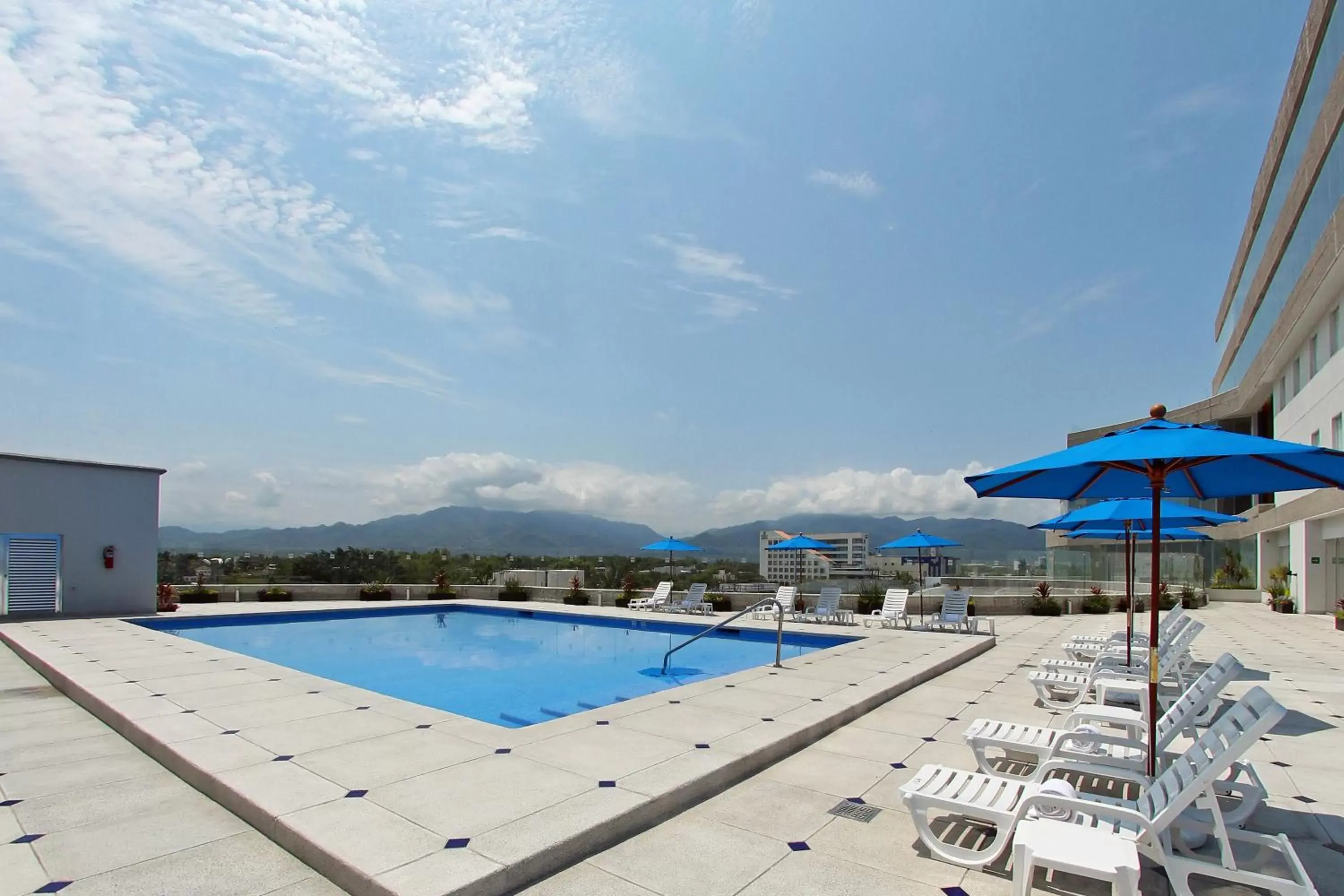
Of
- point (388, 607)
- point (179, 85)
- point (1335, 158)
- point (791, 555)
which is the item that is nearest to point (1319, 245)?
point (1335, 158)

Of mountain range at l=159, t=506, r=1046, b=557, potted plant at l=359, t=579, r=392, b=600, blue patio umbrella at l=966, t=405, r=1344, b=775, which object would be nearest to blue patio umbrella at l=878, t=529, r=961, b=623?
blue patio umbrella at l=966, t=405, r=1344, b=775

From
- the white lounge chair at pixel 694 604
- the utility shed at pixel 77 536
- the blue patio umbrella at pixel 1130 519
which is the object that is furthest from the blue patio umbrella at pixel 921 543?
the utility shed at pixel 77 536

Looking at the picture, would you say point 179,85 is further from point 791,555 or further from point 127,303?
point 791,555

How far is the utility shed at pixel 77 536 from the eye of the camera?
14.7m

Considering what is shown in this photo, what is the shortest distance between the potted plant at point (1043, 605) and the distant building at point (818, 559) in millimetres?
4457

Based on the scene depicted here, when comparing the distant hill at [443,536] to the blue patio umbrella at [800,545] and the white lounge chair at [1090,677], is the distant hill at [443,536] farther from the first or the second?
the white lounge chair at [1090,677]

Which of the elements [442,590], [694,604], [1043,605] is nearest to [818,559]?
[1043,605]

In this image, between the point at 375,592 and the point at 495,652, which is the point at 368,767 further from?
the point at 375,592

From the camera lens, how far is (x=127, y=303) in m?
15.2

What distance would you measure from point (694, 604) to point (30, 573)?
1445cm

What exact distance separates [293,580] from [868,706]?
2072 cm

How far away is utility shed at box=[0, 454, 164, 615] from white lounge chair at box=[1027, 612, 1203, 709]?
18.4 meters

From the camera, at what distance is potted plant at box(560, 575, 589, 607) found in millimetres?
20578

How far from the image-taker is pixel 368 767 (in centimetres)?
496
